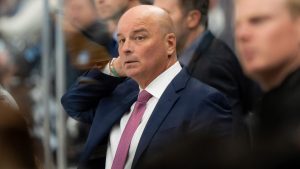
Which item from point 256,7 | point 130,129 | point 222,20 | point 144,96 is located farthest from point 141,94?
point 256,7

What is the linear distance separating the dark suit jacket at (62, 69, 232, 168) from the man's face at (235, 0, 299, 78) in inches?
23.9

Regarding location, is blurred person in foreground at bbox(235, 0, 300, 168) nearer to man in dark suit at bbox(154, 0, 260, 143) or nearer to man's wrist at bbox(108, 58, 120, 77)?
man in dark suit at bbox(154, 0, 260, 143)

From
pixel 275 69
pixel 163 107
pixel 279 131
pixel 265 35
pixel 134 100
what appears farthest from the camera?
pixel 134 100

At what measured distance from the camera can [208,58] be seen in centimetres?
188

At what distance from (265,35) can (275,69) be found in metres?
0.17

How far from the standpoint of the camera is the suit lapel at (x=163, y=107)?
5.88ft

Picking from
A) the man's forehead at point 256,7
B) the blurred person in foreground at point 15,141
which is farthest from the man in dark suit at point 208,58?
the blurred person in foreground at point 15,141

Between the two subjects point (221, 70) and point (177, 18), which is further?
point (177, 18)

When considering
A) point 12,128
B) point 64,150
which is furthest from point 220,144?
point 64,150

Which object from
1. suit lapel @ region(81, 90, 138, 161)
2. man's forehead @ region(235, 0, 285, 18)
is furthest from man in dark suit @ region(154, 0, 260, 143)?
man's forehead @ region(235, 0, 285, 18)

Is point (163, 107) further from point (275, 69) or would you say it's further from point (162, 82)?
point (275, 69)

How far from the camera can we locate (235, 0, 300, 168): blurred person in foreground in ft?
1.85

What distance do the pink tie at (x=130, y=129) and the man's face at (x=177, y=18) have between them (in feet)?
0.67

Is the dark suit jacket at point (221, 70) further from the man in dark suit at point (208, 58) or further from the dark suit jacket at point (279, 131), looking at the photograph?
the dark suit jacket at point (279, 131)
